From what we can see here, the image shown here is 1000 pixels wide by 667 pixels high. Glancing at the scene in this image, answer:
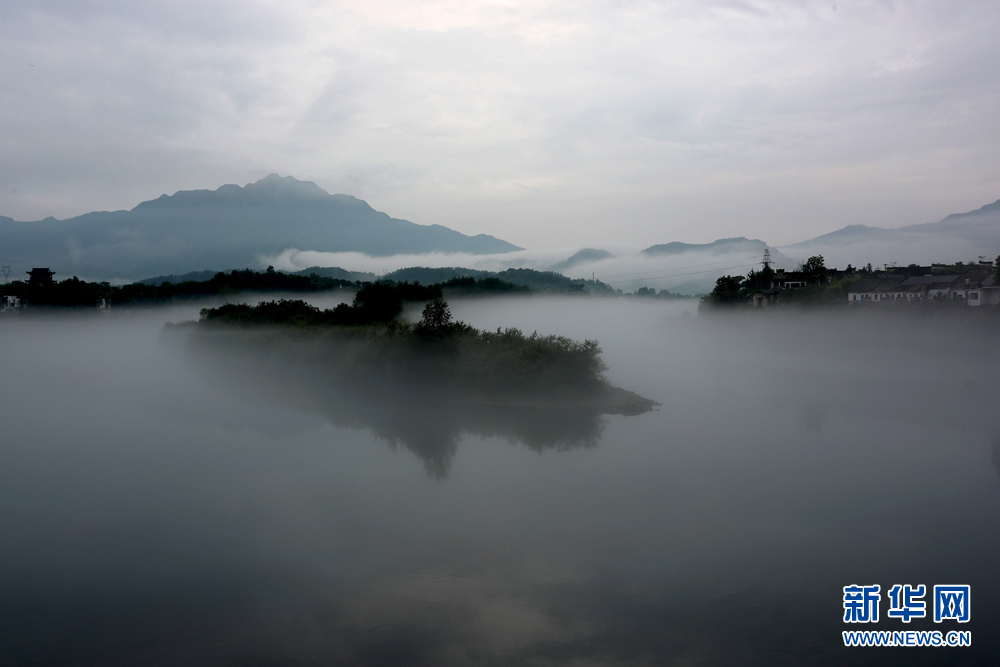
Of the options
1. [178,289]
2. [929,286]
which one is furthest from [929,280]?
[178,289]

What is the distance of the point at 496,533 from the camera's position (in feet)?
36.7

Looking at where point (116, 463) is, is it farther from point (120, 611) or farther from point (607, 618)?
point (607, 618)

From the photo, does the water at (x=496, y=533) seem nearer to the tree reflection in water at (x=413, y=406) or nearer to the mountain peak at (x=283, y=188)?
Answer: the tree reflection in water at (x=413, y=406)

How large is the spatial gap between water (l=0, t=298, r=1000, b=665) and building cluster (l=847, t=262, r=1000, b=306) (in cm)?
495

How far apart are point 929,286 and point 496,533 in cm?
2945

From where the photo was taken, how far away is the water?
8.05 meters

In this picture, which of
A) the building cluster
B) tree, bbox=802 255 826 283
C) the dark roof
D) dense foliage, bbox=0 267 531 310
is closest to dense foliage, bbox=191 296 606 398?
dense foliage, bbox=0 267 531 310

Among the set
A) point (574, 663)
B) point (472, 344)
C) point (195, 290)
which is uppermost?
point (195, 290)

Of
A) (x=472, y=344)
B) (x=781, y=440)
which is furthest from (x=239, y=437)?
(x=781, y=440)

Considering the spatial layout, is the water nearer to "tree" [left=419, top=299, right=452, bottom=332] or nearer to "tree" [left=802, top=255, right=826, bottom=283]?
"tree" [left=419, top=299, right=452, bottom=332]

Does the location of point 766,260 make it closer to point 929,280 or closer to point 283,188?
point 929,280

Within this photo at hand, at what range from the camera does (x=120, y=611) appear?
28.9 feet

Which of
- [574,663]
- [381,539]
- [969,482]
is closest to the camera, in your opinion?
[574,663]

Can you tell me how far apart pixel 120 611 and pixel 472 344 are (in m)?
16.7
